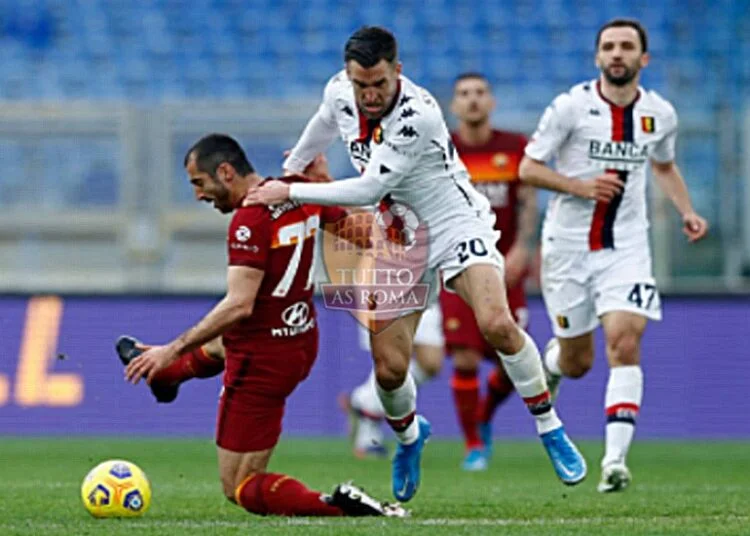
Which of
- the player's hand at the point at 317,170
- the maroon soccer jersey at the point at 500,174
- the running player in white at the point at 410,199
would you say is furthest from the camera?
the maroon soccer jersey at the point at 500,174

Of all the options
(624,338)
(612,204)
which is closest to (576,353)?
(624,338)

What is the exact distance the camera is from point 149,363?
632cm

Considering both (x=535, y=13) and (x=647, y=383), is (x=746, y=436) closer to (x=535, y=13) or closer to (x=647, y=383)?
(x=647, y=383)

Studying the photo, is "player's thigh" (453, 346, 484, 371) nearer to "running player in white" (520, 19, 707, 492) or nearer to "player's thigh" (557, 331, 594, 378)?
"player's thigh" (557, 331, 594, 378)

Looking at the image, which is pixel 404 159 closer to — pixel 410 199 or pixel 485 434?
pixel 410 199

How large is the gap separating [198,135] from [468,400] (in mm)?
4601

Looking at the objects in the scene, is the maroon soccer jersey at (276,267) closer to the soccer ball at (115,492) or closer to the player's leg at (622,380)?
the soccer ball at (115,492)

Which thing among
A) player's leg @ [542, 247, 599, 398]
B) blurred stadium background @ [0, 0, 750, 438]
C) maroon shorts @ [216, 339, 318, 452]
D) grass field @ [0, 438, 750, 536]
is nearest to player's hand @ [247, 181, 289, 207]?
maroon shorts @ [216, 339, 318, 452]

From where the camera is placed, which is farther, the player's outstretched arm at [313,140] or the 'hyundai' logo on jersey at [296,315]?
the player's outstretched arm at [313,140]

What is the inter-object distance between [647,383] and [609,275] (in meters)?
4.71

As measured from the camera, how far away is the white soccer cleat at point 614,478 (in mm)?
8086

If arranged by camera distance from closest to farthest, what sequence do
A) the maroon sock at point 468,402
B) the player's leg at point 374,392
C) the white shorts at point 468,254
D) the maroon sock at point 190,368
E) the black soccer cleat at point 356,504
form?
the black soccer cleat at point 356,504 → the white shorts at point 468,254 → the maroon sock at point 190,368 → the maroon sock at point 468,402 → the player's leg at point 374,392

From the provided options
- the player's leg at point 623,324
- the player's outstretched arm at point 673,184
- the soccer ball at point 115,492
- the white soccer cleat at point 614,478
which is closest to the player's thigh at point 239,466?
the soccer ball at point 115,492

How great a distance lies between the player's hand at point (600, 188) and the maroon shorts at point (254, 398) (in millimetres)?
2463
